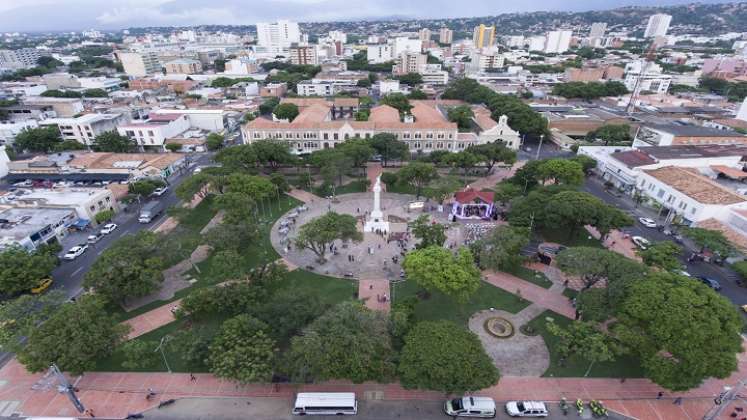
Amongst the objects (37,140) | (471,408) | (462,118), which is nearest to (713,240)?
(471,408)

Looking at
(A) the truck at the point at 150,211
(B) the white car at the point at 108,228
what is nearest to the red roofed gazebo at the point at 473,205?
(A) the truck at the point at 150,211

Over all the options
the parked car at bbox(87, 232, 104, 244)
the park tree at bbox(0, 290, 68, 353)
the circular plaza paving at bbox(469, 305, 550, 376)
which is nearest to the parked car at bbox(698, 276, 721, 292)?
the circular plaza paving at bbox(469, 305, 550, 376)

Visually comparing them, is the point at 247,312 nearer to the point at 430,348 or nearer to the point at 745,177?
the point at 430,348

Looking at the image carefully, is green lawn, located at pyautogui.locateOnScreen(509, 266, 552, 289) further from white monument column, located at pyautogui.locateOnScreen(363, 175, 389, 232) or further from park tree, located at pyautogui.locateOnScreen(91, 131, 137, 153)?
park tree, located at pyautogui.locateOnScreen(91, 131, 137, 153)

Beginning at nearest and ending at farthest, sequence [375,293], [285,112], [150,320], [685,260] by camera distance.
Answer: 1. [150,320]
2. [375,293]
3. [685,260]
4. [285,112]

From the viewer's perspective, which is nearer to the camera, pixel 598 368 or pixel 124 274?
pixel 598 368

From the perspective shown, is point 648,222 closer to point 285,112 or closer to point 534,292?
point 534,292
